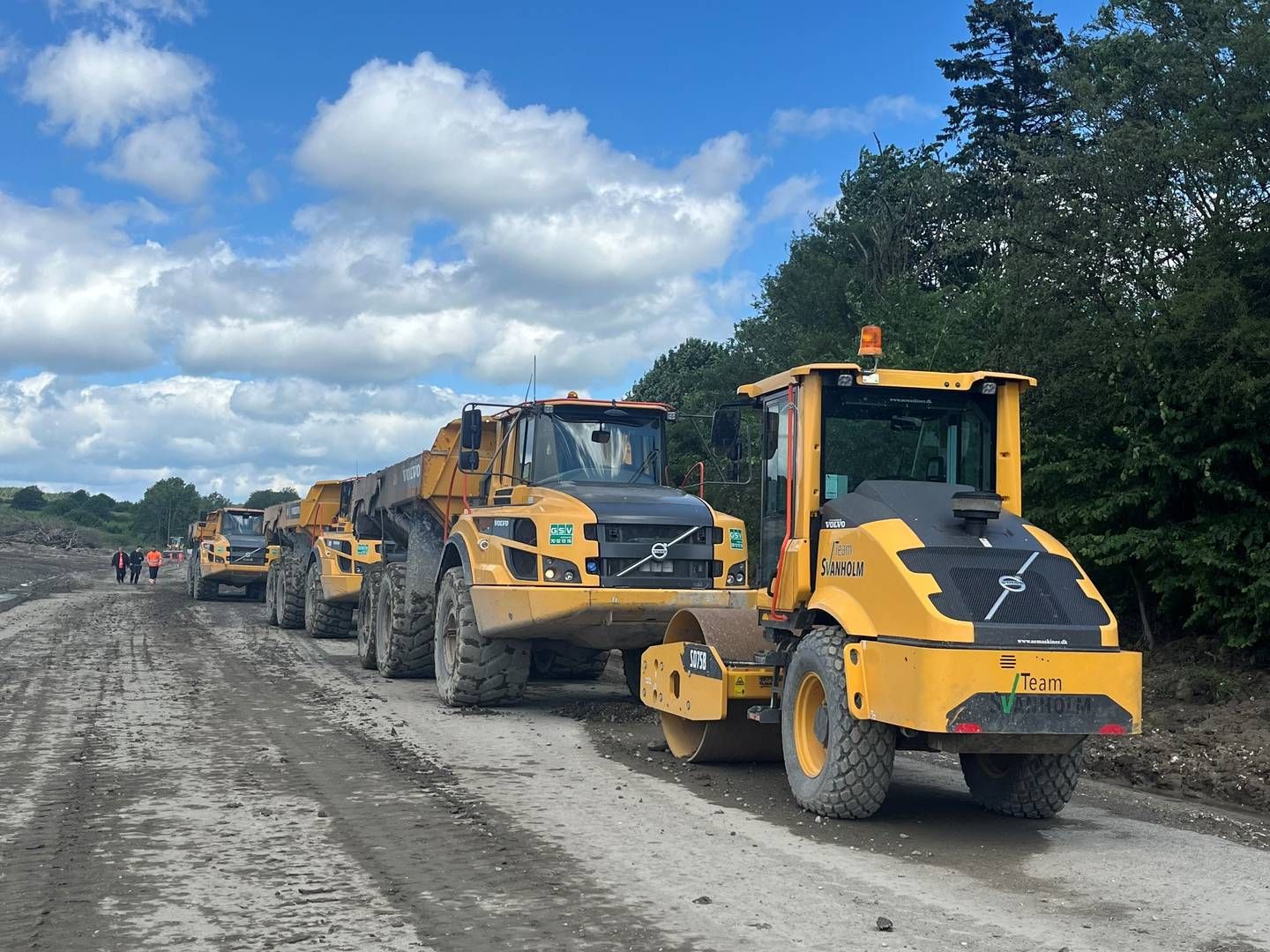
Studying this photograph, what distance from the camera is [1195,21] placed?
17922mm

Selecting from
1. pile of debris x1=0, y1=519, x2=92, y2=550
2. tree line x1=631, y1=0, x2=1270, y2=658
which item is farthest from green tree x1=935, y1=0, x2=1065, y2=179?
pile of debris x1=0, y1=519, x2=92, y2=550

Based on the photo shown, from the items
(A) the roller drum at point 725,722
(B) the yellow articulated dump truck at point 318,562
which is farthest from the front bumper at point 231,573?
(A) the roller drum at point 725,722

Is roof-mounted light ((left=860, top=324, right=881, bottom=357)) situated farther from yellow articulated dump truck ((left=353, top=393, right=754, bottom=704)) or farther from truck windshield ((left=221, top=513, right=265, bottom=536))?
truck windshield ((left=221, top=513, right=265, bottom=536))

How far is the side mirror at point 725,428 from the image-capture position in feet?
32.2

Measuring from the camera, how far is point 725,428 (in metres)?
9.98

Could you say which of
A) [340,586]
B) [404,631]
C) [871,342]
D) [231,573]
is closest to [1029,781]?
[871,342]

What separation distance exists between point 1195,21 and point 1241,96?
2.75 metres

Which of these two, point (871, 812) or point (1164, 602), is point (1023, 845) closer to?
point (871, 812)

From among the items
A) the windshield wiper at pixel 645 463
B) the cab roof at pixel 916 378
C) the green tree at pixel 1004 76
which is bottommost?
the windshield wiper at pixel 645 463

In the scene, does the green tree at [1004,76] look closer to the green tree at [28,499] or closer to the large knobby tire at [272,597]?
the large knobby tire at [272,597]

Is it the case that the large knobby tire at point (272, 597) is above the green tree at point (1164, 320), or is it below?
below

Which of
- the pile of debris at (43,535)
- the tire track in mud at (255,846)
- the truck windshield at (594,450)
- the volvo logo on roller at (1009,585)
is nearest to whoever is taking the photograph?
the tire track in mud at (255,846)

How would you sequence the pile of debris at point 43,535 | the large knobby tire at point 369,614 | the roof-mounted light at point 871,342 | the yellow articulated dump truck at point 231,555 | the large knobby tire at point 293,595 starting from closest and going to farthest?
the roof-mounted light at point 871,342, the large knobby tire at point 369,614, the large knobby tire at point 293,595, the yellow articulated dump truck at point 231,555, the pile of debris at point 43,535

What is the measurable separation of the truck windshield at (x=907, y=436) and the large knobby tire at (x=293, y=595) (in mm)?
18015
